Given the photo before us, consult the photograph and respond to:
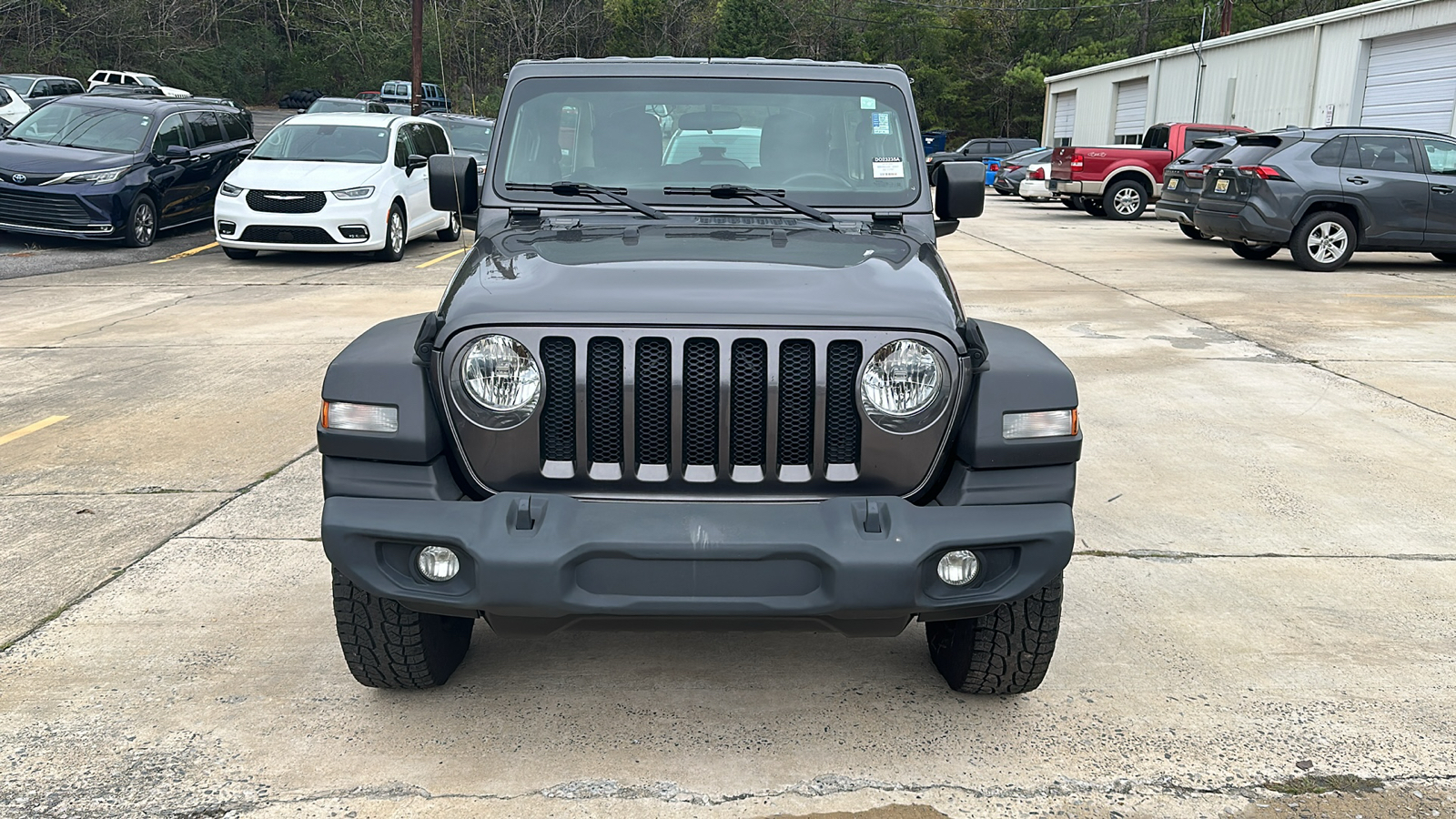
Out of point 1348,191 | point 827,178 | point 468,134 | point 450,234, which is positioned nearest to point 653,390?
point 827,178

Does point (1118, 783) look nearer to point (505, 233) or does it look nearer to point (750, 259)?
point (750, 259)

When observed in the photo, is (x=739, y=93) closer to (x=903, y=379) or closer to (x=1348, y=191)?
(x=903, y=379)

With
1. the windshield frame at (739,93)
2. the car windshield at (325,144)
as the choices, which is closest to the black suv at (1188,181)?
the car windshield at (325,144)

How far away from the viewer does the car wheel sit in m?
14.2

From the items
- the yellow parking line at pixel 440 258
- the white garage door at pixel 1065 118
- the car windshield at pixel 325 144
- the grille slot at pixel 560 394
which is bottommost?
the yellow parking line at pixel 440 258

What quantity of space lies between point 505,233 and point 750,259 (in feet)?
3.13

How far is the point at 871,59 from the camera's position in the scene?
64.0 meters

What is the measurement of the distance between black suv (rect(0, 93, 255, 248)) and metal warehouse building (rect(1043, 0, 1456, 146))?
2059 cm

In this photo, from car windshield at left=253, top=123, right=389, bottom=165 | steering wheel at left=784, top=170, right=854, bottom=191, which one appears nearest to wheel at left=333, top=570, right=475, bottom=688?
steering wheel at left=784, top=170, right=854, bottom=191

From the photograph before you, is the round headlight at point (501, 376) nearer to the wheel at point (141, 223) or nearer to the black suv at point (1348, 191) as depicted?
the black suv at point (1348, 191)

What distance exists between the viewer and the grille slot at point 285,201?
542 inches

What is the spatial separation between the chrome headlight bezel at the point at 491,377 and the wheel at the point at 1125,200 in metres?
22.7

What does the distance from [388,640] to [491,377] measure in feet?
2.76

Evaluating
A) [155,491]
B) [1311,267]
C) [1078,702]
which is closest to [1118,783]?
[1078,702]
